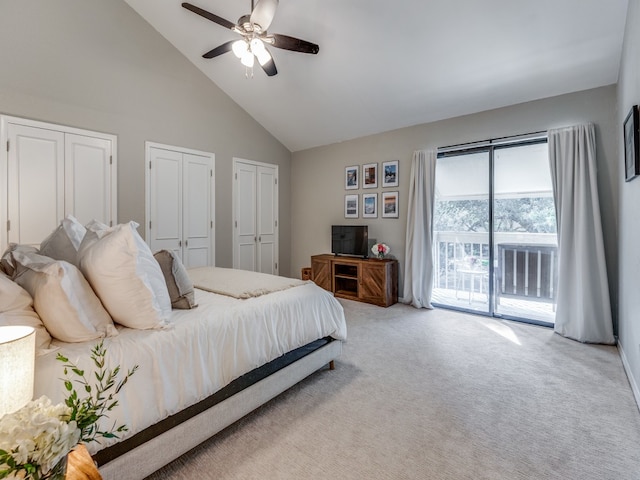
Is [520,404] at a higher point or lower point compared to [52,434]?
lower

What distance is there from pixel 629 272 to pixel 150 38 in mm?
5575

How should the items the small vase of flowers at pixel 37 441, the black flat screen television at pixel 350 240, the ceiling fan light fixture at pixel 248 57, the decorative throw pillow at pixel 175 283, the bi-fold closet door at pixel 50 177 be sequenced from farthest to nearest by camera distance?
1. the black flat screen television at pixel 350 240
2. the bi-fold closet door at pixel 50 177
3. the ceiling fan light fixture at pixel 248 57
4. the decorative throw pillow at pixel 175 283
5. the small vase of flowers at pixel 37 441

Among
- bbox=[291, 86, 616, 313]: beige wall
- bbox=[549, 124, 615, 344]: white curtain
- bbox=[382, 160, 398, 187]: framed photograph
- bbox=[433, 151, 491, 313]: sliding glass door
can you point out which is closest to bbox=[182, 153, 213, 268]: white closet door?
bbox=[291, 86, 616, 313]: beige wall

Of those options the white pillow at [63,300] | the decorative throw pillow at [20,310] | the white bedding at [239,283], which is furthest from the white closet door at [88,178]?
the decorative throw pillow at [20,310]

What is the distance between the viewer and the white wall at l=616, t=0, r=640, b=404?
6.83 feet

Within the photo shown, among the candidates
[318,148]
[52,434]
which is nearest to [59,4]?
[318,148]

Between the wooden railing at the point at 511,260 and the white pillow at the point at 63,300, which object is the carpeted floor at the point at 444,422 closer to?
the white pillow at the point at 63,300

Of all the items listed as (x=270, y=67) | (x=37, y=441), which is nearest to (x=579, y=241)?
(x=270, y=67)

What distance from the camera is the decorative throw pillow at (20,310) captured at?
3.90ft

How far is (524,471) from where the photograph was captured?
4.92 ft

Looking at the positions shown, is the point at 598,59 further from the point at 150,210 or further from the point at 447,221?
the point at 150,210

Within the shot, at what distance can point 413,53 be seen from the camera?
3240 mm

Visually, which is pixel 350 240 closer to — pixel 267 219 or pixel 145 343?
pixel 267 219

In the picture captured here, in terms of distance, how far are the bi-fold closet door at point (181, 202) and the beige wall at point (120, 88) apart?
12 cm
